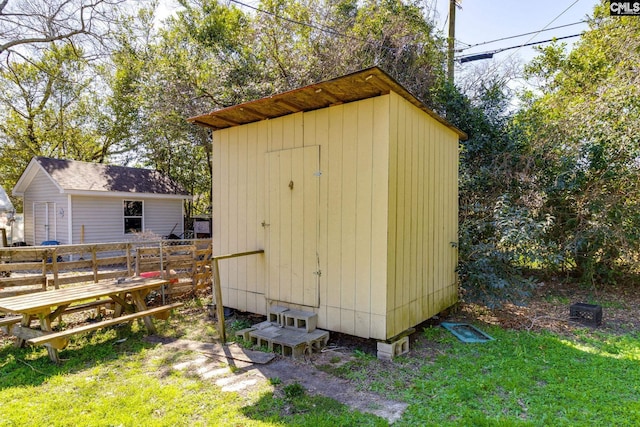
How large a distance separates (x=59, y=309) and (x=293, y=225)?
2.59 metres

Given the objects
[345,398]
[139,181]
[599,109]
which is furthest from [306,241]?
[139,181]

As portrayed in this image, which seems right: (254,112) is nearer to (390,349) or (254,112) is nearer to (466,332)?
(390,349)

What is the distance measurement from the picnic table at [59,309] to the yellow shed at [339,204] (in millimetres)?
1066

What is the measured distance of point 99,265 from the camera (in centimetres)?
521

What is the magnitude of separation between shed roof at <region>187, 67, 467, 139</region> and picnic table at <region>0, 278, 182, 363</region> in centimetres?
229

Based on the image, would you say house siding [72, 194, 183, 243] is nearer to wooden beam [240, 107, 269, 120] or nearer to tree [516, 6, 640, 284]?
wooden beam [240, 107, 269, 120]

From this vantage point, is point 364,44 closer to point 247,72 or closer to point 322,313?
point 247,72

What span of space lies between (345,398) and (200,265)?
405 cm

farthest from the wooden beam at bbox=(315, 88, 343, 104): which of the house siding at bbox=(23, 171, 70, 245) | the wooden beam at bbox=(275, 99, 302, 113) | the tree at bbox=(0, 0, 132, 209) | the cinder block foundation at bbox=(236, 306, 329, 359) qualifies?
the tree at bbox=(0, 0, 132, 209)

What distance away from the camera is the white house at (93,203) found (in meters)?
10.3

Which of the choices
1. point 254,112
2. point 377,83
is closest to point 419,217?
point 377,83

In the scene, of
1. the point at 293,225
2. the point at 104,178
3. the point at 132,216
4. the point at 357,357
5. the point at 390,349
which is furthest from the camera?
the point at 132,216

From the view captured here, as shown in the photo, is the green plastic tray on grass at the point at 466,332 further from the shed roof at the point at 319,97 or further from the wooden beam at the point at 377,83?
the wooden beam at the point at 377,83

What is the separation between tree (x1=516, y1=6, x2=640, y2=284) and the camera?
5.67 m
